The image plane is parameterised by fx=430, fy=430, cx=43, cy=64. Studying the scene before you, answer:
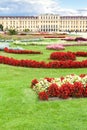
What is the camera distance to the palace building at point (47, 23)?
440 feet

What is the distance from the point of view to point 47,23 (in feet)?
438

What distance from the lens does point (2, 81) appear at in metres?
10.2

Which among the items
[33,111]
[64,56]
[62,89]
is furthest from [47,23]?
[33,111]

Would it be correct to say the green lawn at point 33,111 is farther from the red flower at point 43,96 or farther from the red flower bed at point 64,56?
the red flower bed at point 64,56

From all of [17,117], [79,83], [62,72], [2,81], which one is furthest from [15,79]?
[17,117]

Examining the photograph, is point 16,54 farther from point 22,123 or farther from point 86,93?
point 22,123

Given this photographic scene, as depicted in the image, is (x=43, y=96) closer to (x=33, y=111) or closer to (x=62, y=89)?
(x=62, y=89)

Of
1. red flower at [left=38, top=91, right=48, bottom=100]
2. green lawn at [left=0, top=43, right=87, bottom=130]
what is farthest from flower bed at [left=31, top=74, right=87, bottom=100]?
green lawn at [left=0, top=43, right=87, bottom=130]

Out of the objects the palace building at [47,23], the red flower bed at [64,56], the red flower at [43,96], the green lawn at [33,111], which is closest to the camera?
the green lawn at [33,111]

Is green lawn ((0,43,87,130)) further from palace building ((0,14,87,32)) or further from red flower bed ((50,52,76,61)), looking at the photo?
palace building ((0,14,87,32))

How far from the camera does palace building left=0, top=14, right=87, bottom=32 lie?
5276 inches

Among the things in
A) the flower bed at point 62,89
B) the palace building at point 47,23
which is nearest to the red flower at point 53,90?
the flower bed at point 62,89

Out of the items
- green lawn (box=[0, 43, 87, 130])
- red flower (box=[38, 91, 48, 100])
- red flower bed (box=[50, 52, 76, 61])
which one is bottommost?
red flower bed (box=[50, 52, 76, 61])

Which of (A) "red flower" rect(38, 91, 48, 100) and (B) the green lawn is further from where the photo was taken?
(A) "red flower" rect(38, 91, 48, 100)
